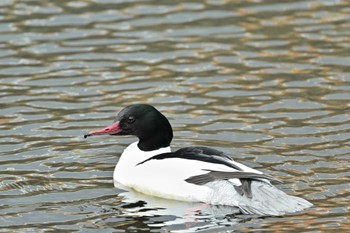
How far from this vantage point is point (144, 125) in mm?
13461

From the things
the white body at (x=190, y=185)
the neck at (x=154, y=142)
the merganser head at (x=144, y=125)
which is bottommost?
the white body at (x=190, y=185)

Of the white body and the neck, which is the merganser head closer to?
the neck

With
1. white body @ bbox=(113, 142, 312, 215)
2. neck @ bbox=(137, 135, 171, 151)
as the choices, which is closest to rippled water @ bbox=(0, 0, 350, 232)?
white body @ bbox=(113, 142, 312, 215)

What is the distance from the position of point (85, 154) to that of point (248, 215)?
2.90 m

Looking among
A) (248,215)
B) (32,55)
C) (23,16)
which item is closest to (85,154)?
(248,215)

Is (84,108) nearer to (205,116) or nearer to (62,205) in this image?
(205,116)

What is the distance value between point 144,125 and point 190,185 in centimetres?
124

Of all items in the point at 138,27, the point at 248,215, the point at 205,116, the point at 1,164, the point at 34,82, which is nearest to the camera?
the point at 248,215

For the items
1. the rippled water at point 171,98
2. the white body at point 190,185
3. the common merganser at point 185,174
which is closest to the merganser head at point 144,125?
the common merganser at point 185,174

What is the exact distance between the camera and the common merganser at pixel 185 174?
39.2 ft

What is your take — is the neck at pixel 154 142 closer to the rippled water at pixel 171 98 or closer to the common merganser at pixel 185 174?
the common merganser at pixel 185 174

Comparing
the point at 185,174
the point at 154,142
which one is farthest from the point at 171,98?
the point at 185,174

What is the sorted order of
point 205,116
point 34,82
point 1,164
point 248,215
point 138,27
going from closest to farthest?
point 248,215 < point 1,164 < point 205,116 < point 34,82 < point 138,27

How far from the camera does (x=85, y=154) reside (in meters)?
14.2
